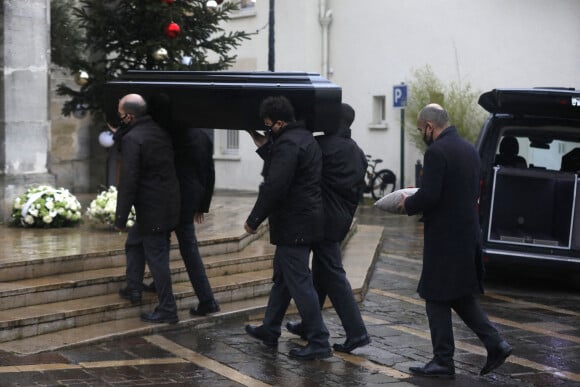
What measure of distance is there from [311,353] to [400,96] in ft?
62.5

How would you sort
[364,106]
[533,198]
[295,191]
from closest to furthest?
[295,191], [533,198], [364,106]

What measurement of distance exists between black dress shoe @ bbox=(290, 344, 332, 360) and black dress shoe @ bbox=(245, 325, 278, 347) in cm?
37

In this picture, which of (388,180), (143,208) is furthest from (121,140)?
(388,180)

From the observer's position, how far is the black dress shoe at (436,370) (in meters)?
7.42

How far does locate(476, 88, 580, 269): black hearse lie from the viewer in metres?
11.8

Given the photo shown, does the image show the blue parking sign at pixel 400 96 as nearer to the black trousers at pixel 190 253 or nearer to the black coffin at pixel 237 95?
the black coffin at pixel 237 95

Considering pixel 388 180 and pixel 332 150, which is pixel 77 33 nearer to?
pixel 332 150

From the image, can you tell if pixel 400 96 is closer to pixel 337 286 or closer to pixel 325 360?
pixel 337 286

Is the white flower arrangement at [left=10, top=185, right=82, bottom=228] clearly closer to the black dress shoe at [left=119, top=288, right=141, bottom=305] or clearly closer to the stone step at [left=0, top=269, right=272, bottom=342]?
the stone step at [left=0, top=269, right=272, bottom=342]

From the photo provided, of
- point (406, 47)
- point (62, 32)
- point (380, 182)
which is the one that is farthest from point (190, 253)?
point (406, 47)

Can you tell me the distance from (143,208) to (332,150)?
1558 mm

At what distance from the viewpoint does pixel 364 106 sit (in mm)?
28578

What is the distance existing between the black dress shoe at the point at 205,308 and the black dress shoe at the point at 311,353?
4.42 feet

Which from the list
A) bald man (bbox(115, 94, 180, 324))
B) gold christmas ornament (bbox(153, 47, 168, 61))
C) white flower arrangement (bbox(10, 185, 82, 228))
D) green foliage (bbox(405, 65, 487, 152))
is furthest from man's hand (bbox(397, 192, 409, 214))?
green foliage (bbox(405, 65, 487, 152))
